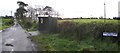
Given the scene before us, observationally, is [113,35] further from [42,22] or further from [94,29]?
[42,22]

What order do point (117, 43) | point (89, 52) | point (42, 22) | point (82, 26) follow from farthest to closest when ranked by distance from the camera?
point (42, 22) < point (82, 26) < point (117, 43) < point (89, 52)

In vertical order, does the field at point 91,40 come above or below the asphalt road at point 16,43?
above

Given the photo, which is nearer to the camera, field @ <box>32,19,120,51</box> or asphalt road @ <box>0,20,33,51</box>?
field @ <box>32,19,120,51</box>

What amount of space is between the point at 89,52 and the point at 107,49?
4.55 feet

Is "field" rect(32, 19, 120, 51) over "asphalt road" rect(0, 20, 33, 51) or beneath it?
over

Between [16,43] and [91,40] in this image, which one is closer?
[91,40]

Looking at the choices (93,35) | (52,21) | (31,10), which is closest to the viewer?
(93,35)

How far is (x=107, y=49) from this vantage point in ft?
60.2

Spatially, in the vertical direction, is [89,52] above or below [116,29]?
below

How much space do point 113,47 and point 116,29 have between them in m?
2.06

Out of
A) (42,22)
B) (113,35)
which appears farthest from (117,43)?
(42,22)

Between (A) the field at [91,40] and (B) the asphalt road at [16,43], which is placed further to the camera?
(B) the asphalt road at [16,43]

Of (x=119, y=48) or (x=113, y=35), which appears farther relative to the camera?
(x=113, y=35)

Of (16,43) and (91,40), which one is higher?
(91,40)
